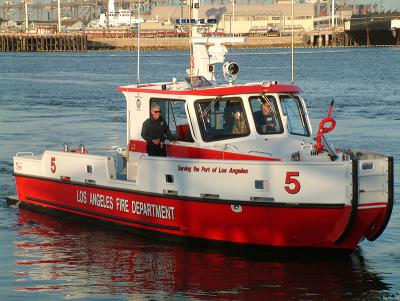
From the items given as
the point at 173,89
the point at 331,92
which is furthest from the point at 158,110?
the point at 331,92

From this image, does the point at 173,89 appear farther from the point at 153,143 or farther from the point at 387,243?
the point at 387,243

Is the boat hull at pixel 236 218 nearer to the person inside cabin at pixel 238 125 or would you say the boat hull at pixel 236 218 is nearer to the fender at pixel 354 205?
the fender at pixel 354 205

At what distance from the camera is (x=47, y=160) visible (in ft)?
69.8

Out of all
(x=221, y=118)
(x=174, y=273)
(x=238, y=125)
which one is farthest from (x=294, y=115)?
(x=174, y=273)

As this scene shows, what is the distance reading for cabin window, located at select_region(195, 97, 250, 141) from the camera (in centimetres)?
1839

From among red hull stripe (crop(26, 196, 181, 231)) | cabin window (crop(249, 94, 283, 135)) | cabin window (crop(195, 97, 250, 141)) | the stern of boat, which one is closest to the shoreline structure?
red hull stripe (crop(26, 196, 181, 231))

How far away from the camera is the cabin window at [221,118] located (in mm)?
18391

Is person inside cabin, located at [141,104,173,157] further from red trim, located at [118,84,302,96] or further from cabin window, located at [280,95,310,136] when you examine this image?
cabin window, located at [280,95,310,136]

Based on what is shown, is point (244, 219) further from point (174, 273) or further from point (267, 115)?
point (267, 115)

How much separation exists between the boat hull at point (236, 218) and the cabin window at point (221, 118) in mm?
1329

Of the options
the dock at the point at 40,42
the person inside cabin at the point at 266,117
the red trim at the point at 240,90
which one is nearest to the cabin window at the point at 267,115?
the person inside cabin at the point at 266,117

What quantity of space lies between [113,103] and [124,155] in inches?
1225

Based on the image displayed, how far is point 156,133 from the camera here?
19.1m

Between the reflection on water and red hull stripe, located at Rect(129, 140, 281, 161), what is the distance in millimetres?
1554
